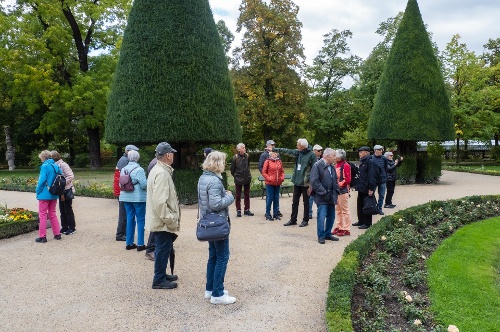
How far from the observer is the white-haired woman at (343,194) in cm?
809

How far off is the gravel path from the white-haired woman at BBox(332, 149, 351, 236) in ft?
1.13

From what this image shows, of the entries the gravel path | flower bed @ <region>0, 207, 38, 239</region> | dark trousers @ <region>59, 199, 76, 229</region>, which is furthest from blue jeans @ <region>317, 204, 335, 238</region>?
flower bed @ <region>0, 207, 38, 239</region>

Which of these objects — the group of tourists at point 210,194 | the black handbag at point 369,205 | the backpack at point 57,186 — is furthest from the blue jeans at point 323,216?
the backpack at point 57,186

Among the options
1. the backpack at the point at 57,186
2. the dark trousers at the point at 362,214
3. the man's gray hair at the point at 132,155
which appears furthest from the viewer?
the dark trousers at the point at 362,214

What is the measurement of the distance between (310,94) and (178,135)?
2668 cm

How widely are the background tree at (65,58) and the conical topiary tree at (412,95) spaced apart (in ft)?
61.4

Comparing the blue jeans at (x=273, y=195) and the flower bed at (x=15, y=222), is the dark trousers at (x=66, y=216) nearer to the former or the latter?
the flower bed at (x=15, y=222)

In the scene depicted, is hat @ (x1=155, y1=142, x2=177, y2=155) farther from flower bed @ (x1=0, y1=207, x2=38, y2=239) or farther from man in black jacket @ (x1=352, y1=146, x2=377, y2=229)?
flower bed @ (x1=0, y1=207, x2=38, y2=239)

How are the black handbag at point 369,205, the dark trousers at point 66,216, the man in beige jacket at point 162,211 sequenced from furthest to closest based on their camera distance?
1. the dark trousers at point 66,216
2. the black handbag at point 369,205
3. the man in beige jacket at point 162,211

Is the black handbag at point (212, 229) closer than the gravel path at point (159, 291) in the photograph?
No

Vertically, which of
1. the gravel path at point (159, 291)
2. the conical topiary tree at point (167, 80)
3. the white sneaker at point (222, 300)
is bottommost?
the gravel path at point (159, 291)

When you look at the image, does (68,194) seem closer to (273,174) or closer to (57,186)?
(57,186)

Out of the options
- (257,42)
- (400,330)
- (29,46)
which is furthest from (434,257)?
(29,46)

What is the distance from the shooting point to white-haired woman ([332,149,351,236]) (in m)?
8.09
